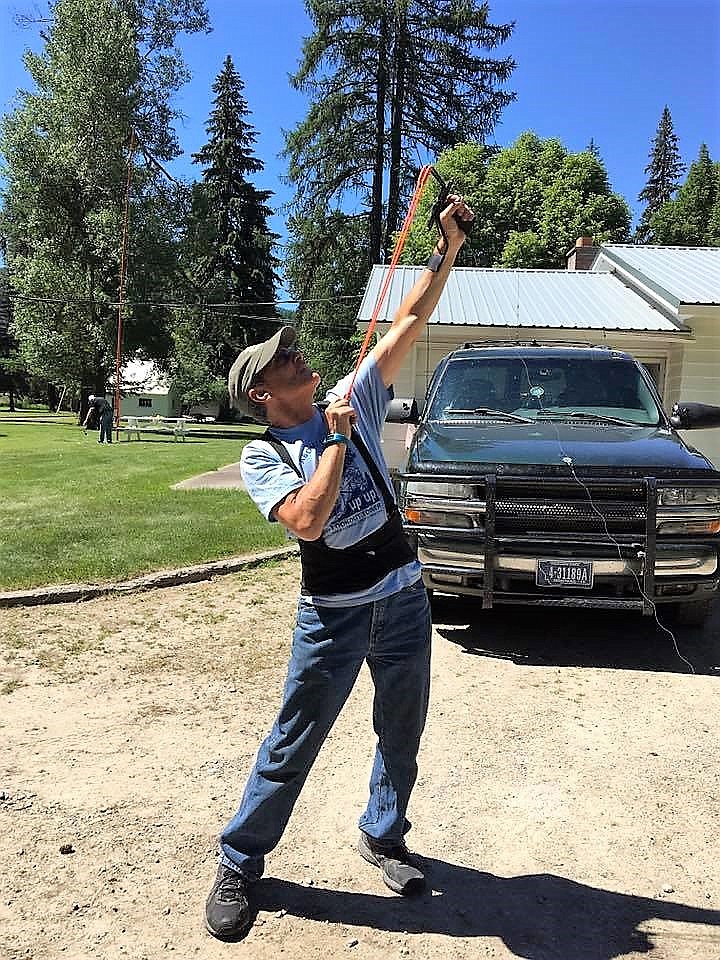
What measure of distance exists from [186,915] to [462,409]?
180 inches

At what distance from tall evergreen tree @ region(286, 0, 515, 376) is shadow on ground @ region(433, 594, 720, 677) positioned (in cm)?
2869

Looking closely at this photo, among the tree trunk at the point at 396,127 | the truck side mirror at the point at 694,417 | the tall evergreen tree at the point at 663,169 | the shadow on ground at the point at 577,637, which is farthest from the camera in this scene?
the tall evergreen tree at the point at 663,169

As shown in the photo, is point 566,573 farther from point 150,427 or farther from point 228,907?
point 150,427

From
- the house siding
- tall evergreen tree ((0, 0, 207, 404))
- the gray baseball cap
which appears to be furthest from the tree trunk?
the gray baseball cap

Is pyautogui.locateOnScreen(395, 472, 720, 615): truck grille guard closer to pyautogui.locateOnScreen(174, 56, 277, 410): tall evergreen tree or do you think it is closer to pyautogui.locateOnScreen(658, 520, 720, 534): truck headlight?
pyautogui.locateOnScreen(658, 520, 720, 534): truck headlight

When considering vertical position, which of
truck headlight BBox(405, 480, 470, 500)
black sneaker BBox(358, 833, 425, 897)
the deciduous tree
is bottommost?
black sneaker BBox(358, 833, 425, 897)

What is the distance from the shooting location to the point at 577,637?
576cm

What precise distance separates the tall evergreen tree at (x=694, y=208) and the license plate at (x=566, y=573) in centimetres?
4127

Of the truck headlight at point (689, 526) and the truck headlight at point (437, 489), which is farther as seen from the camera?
the truck headlight at point (437, 489)

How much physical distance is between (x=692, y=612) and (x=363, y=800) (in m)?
3.11

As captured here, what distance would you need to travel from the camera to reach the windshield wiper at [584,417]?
607 cm

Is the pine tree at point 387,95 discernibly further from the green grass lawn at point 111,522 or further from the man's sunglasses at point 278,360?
the man's sunglasses at point 278,360

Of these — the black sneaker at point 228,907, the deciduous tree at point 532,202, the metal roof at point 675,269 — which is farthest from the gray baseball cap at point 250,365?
the deciduous tree at point 532,202

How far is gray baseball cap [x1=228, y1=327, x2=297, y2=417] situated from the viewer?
2539mm
